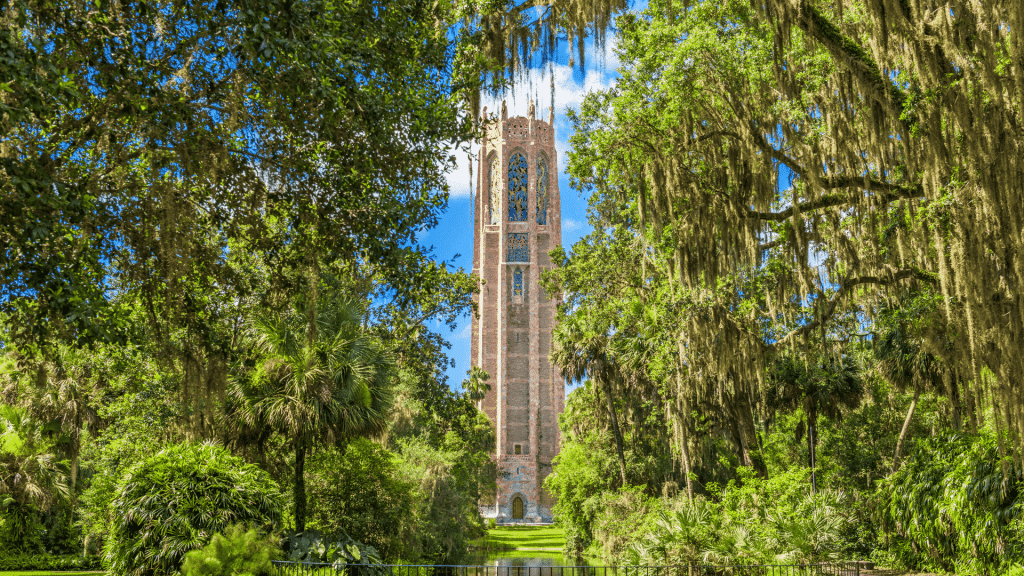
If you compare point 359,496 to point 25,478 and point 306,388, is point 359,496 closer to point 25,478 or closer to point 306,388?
point 306,388

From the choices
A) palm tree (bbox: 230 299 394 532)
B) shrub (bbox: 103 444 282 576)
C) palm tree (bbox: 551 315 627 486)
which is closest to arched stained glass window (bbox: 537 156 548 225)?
palm tree (bbox: 551 315 627 486)

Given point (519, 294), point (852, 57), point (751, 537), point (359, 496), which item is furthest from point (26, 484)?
point (519, 294)

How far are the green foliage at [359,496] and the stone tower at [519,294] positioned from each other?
46.7m

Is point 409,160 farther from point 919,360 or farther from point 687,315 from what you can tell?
point 919,360

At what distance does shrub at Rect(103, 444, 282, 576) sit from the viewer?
10359 mm

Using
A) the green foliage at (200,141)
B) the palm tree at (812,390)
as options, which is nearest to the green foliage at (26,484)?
the green foliage at (200,141)

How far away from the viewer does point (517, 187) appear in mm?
68438

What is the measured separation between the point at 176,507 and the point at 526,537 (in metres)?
41.5

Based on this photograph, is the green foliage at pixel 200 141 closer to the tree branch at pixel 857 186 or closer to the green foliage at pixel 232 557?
the green foliage at pixel 232 557

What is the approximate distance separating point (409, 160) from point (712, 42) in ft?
19.6

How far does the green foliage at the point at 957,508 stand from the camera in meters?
10.5

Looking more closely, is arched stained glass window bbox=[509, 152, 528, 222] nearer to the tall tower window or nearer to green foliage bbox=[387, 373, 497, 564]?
the tall tower window

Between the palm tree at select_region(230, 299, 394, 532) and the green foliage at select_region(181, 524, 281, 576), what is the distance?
3.85m

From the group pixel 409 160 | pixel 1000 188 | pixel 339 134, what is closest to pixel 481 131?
pixel 409 160
